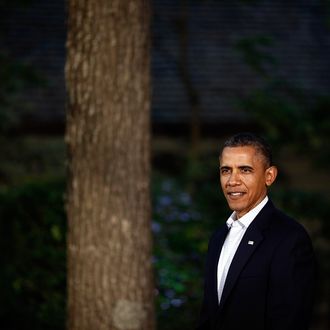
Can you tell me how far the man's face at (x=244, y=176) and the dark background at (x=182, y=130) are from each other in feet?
13.5

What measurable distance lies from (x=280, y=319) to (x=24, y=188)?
5701 millimetres

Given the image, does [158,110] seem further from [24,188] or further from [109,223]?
[109,223]

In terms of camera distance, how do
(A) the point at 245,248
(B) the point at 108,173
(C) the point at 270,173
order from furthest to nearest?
1. (B) the point at 108,173
2. (C) the point at 270,173
3. (A) the point at 245,248

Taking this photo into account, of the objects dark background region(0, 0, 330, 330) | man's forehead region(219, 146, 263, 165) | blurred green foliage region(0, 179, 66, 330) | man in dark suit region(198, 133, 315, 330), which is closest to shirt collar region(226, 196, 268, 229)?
man in dark suit region(198, 133, 315, 330)

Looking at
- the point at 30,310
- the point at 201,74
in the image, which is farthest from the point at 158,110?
the point at 30,310

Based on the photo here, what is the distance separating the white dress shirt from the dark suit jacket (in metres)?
0.03

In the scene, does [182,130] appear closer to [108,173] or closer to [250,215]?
[108,173]

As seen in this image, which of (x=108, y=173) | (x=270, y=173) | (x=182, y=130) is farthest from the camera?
(x=182, y=130)

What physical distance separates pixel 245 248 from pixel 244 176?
340 millimetres

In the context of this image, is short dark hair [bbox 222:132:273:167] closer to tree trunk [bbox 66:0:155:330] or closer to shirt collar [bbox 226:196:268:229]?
shirt collar [bbox 226:196:268:229]

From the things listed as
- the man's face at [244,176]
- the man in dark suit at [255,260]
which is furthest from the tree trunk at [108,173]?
the man's face at [244,176]

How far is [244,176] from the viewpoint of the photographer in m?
3.48

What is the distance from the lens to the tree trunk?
4973 mm

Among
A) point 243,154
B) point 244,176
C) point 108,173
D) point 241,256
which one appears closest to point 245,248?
point 241,256
